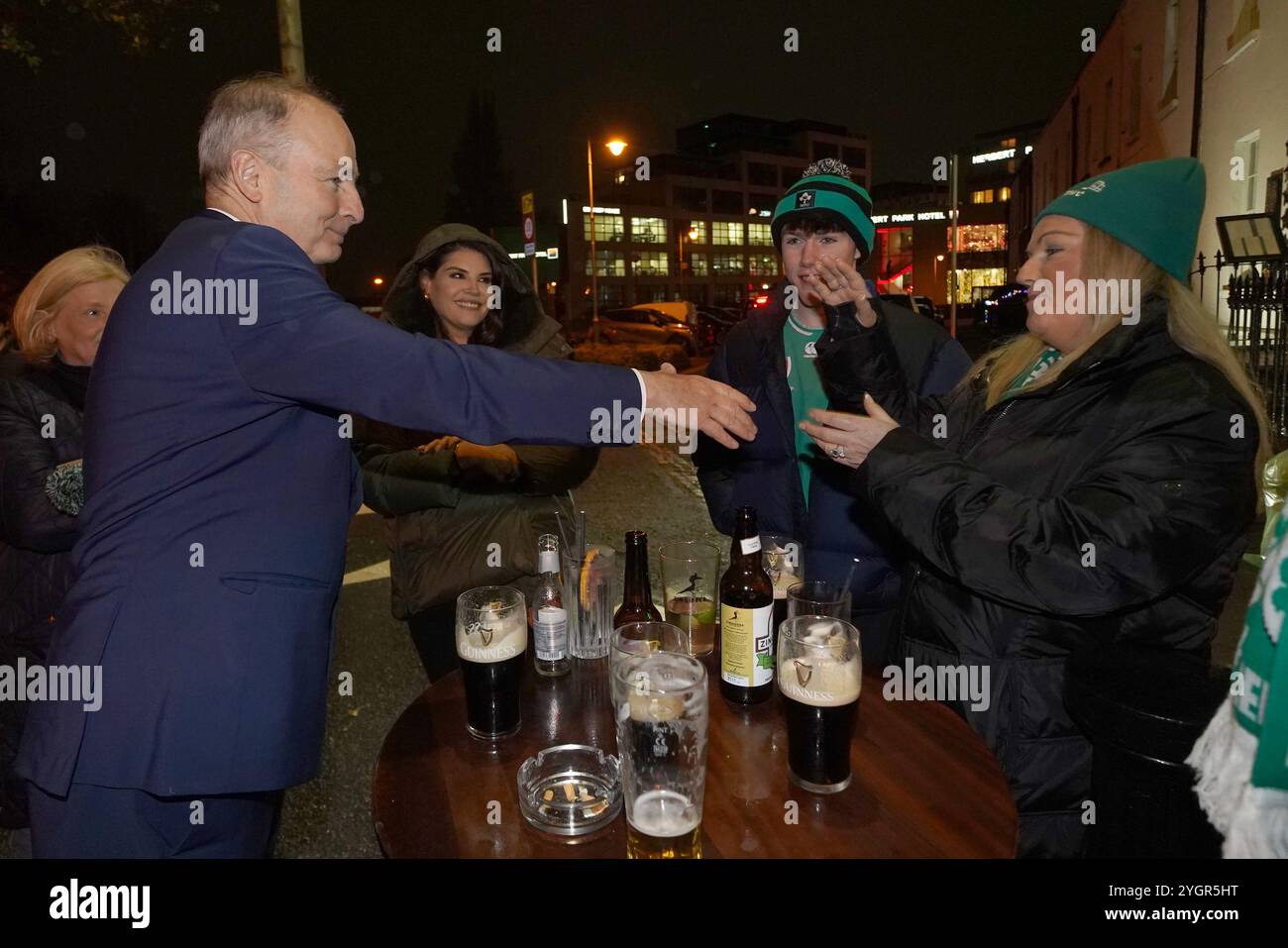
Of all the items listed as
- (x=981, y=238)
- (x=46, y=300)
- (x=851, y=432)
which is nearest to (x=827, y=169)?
(x=851, y=432)

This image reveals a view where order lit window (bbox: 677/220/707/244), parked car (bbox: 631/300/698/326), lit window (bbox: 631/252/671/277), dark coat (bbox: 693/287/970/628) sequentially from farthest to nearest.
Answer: lit window (bbox: 677/220/707/244) → lit window (bbox: 631/252/671/277) → parked car (bbox: 631/300/698/326) → dark coat (bbox: 693/287/970/628)

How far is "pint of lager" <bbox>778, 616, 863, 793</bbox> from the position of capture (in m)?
1.71

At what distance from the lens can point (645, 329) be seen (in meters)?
29.1

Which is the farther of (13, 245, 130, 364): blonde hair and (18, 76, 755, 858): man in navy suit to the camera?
(13, 245, 130, 364): blonde hair

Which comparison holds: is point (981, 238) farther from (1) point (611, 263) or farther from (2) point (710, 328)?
(2) point (710, 328)

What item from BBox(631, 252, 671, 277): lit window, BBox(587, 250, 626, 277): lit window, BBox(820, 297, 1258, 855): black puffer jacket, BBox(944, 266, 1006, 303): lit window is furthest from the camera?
BBox(944, 266, 1006, 303): lit window

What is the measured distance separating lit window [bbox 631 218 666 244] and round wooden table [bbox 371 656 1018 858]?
71.5 m

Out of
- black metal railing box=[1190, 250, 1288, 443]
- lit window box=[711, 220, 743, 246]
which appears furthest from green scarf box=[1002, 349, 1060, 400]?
lit window box=[711, 220, 743, 246]

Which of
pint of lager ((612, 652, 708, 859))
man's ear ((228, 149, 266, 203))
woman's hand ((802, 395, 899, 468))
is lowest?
pint of lager ((612, 652, 708, 859))

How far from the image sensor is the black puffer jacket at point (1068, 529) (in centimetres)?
192

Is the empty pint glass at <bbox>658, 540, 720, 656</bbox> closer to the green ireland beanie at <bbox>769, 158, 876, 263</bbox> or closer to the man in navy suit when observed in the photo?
the man in navy suit

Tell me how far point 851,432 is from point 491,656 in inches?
46.9

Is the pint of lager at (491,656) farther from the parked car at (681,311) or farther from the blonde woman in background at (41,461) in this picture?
the parked car at (681,311)
